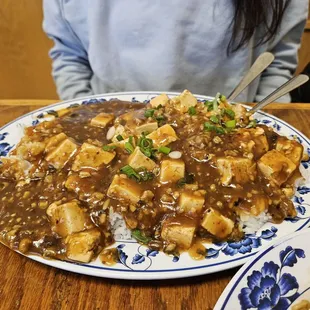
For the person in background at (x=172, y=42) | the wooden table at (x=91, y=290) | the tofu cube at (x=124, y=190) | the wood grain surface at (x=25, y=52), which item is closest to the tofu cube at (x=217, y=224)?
the wooden table at (x=91, y=290)

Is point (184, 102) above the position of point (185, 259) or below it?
above

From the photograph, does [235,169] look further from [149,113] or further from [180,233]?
[149,113]

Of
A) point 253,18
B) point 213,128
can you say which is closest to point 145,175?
point 213,128

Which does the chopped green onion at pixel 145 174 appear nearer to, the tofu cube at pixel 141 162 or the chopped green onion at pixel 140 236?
the tofu cube at pixel 141 162

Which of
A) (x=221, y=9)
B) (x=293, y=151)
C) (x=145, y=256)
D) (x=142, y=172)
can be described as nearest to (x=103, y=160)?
(x=142, y=172)

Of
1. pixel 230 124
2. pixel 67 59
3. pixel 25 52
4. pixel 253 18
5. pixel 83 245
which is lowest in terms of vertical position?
pixel 25 52

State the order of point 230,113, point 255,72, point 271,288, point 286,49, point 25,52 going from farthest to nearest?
point 25,52 < point 286,49 < point 255,72 < point 230,113 < point 271,288

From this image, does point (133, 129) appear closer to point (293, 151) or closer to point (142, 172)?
point (142, 172)

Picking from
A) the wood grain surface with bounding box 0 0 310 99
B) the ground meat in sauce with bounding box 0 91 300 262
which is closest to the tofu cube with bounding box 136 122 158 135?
the ground meat in sauce with bounding box 0 91 300 262

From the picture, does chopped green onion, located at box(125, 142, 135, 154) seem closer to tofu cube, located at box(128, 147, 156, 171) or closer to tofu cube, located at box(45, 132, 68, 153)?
tofu cube, located at box(128, 147, 156, 171)
